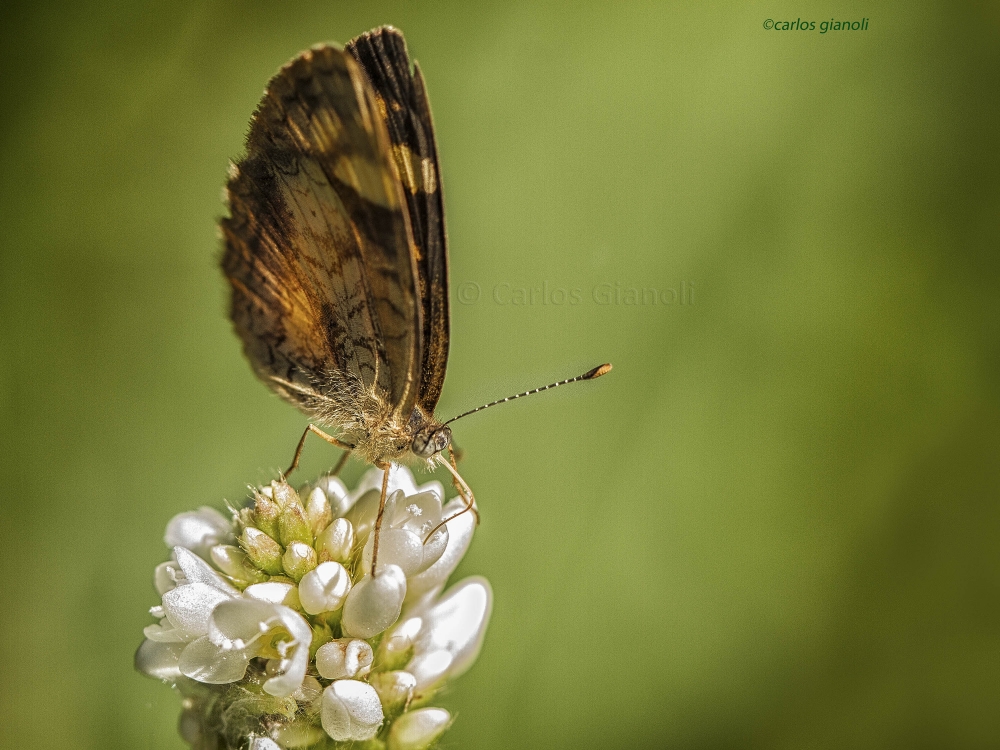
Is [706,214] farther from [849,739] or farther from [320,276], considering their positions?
[849,739]

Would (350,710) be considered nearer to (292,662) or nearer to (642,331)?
(292,662)

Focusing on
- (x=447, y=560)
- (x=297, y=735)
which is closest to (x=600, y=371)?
(x=447, y=560)

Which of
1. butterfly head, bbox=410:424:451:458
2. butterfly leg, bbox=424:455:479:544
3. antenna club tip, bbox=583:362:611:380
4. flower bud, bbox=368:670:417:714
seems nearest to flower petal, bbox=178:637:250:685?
flower bud, bbox=368:670:417:714

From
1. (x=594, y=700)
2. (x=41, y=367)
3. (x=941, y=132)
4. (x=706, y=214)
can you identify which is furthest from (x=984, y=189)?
(x=41, y=367)

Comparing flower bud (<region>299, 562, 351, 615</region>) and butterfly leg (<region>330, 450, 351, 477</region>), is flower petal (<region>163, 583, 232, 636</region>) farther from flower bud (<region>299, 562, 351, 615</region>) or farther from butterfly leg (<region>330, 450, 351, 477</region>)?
butterfly leg (<region>330, 450, 351, 477</region>)

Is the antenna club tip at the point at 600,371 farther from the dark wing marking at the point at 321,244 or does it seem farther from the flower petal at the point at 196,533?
the flower petal at the point at 196,533

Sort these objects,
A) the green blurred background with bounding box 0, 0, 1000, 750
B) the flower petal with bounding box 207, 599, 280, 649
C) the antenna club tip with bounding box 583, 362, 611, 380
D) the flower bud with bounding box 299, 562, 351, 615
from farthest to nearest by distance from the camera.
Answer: the green blurred background with bounding box 0, 0, 1000, 750 < the antenna club tip with bounding box 583, 362, 611, 380 < the flower bud with bounding box 299, 562, 351, 615 < the flower petal with bounding box 207, 599, 280, 649

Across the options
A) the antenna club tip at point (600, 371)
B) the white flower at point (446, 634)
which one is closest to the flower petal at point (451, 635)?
the white flower at point (446, 634)
